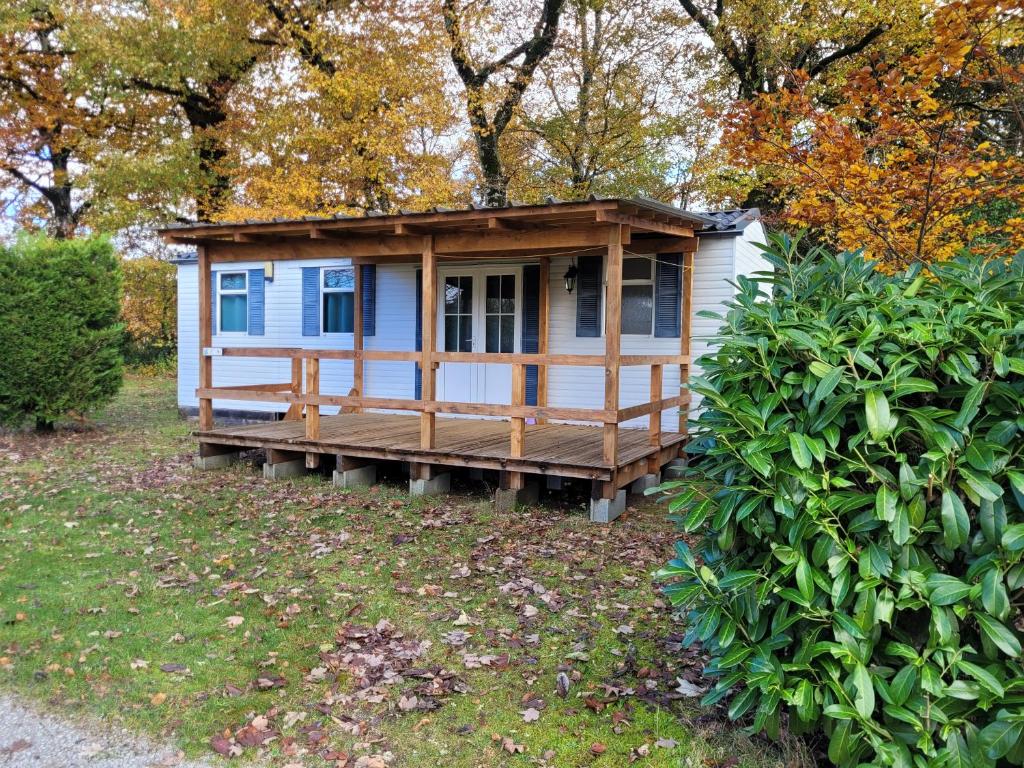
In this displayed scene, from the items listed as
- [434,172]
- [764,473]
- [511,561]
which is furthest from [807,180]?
[434,172]

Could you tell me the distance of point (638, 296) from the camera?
8961 mm

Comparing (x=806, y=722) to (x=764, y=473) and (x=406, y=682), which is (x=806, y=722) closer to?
(x=764, y=473)

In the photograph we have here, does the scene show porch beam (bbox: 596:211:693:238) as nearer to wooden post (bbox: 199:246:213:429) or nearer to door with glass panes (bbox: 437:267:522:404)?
door with glass panes (bbox: 437:267:522:404)

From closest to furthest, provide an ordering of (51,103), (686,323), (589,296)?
(686,323) < (589,296) < (51,103)

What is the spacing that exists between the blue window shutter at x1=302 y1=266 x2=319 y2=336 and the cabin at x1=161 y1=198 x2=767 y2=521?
0.03 metres

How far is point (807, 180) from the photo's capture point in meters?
7.85

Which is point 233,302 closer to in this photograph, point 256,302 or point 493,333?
point 256,302

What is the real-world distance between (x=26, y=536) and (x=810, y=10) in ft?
48.9

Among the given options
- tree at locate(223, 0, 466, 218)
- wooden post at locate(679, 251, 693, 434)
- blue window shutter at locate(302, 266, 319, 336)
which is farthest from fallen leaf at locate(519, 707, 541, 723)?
tree at locate(223, 0, 466, 218)

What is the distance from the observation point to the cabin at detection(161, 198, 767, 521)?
6.77 meters

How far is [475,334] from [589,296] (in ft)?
5.84

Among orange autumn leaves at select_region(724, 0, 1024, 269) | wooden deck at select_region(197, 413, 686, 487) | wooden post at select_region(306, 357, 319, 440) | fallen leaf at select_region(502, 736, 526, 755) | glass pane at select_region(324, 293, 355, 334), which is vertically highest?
orange autumn leaves at select_region(724, 0, 1024, 269)

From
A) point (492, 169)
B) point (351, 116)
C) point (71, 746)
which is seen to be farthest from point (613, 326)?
point (351, 116)

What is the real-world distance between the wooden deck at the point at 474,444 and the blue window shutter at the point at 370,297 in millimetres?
1664
